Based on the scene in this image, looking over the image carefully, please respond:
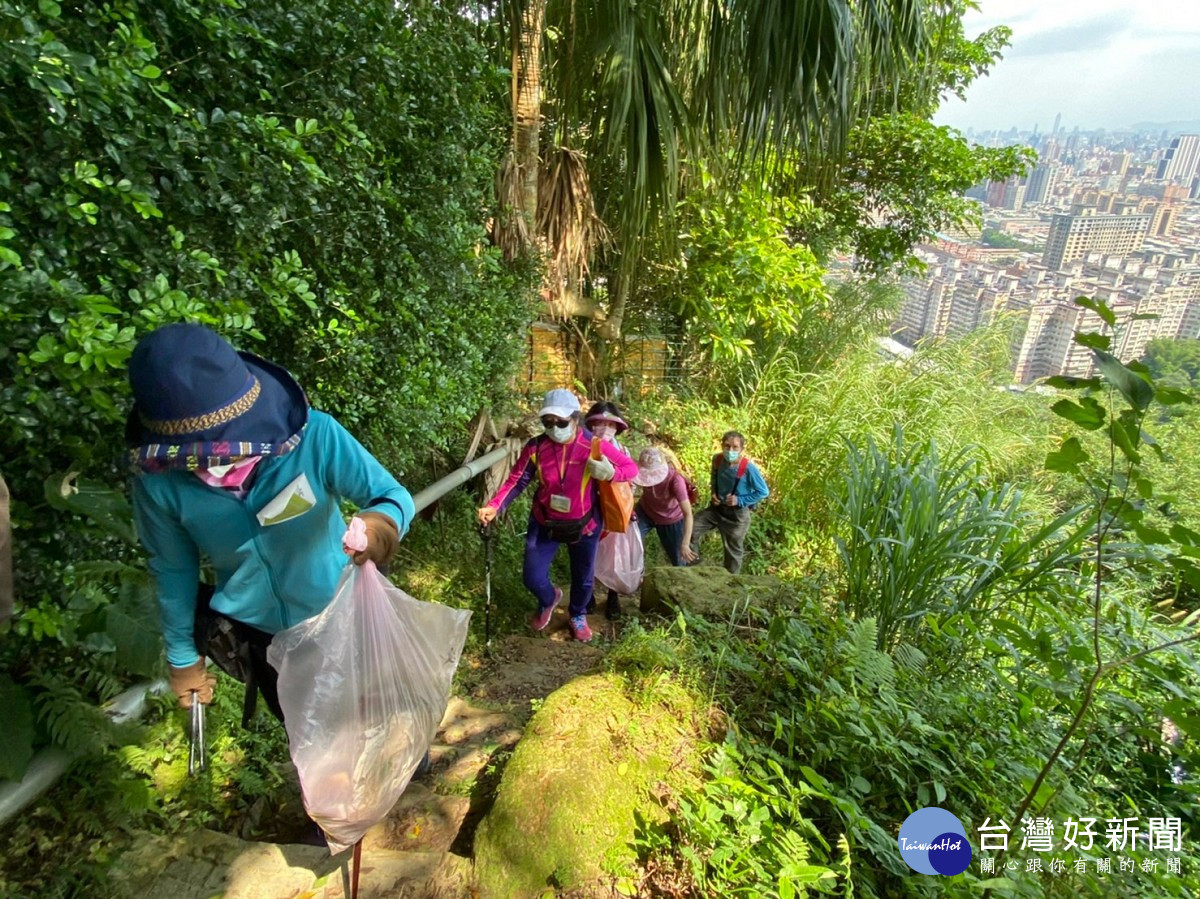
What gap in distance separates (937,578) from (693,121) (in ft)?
9.70

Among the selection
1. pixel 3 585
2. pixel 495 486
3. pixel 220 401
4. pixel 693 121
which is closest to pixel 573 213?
pixel 693 121

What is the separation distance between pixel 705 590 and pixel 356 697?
184 centimetres

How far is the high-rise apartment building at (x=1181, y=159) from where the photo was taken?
11.8 metres

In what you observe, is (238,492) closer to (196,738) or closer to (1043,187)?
(196,738)

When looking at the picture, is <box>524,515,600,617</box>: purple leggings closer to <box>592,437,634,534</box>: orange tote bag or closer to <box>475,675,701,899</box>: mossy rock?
<box>592,437,634,534</box>: orange tote bag

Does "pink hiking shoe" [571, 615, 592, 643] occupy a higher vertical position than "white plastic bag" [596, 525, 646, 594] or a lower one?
lower

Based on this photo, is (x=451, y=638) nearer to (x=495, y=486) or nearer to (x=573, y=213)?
(x=495, y=486)

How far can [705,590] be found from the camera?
10.0ft

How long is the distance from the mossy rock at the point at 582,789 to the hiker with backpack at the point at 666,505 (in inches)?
75.3

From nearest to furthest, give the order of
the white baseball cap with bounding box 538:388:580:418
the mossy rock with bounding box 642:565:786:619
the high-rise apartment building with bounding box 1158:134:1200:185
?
the mossy rock with bounding box 642:565:786:619 → the white baseball cap with bounding box 538:388:580:418 → the high-rise apartment building with bounding box 1158:134:1200:185

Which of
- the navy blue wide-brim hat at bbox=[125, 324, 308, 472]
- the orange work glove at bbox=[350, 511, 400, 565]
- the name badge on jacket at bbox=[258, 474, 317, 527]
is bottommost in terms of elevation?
the orange work glove at bbox=[350, 511, 400, 565]

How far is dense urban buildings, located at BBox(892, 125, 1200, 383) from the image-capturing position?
600 cm

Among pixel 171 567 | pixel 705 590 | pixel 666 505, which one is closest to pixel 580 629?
pixel 705 590

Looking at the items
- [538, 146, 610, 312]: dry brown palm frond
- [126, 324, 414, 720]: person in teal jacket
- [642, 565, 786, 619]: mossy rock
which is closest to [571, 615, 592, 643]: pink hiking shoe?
[642, 565, 786, 619]: mossy rock
